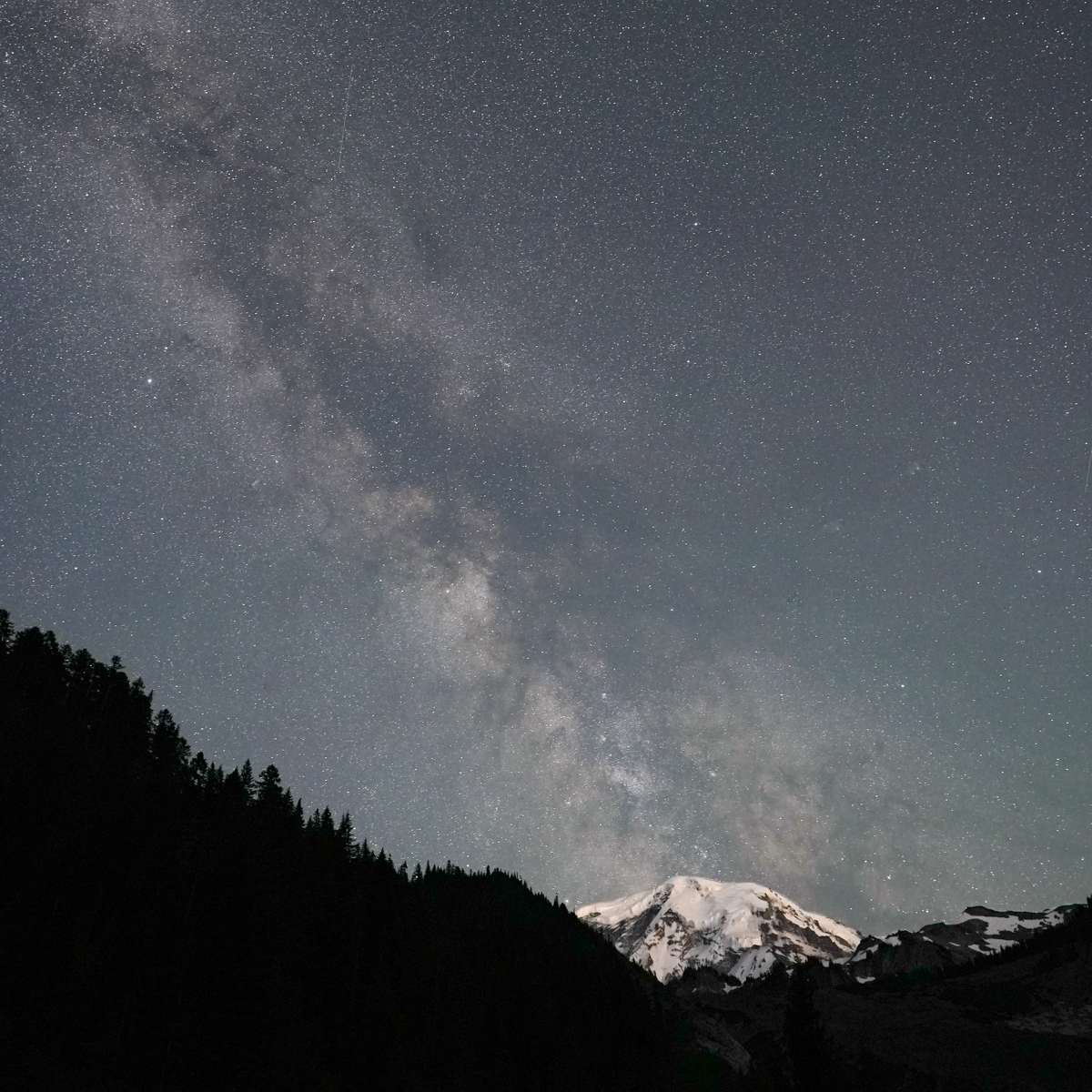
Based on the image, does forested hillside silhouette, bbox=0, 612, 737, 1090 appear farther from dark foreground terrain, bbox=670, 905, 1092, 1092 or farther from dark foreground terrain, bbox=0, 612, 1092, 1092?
dark foreground terrain, bbox=670, 905, 1092, 1092

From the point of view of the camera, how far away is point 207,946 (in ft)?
187

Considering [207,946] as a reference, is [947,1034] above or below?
below

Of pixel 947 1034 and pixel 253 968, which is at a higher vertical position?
pixel 253 968

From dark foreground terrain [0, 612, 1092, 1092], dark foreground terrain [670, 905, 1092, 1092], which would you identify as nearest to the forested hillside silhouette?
dark foreground terrain [0, 612, 1092, 1092]

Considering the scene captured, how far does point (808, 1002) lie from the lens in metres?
71.1

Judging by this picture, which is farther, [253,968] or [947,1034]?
[947,1034]

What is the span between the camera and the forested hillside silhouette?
49.9 metres

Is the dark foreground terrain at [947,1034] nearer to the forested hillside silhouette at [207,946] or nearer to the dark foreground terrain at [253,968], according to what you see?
the dark foreground terrain at [253,968]

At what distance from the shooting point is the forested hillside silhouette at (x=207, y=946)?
164 feet

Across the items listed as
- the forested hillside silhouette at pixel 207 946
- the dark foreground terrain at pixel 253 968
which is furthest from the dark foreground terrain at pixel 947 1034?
the forested hillside silhouette at pixel 207 946

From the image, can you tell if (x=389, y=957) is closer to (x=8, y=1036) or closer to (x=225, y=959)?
(x=225, y=959)

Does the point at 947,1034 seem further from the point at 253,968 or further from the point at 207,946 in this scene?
the point at 207,946

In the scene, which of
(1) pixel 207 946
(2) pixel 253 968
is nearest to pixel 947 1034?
(2) pixel 253 968

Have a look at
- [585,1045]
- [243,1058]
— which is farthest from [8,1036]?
[585,1045]
